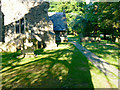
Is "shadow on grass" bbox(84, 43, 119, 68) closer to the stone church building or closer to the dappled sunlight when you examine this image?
the dappled sunlight

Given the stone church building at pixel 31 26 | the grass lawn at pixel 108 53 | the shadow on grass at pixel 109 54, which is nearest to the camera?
the shadow on grass at pixel 109 54

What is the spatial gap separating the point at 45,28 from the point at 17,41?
458 cm

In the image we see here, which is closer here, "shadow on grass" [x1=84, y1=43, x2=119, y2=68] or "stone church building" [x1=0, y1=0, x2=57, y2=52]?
"shadow on grass" [x1=84, y1=43, x2=119, y2=68]

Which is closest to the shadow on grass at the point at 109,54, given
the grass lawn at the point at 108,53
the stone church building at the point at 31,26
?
the grass lawn at the point at 108,53

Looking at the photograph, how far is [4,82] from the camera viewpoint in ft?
16.3

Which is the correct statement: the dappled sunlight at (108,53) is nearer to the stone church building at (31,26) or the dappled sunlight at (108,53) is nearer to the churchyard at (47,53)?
the churchyard at (47,53)

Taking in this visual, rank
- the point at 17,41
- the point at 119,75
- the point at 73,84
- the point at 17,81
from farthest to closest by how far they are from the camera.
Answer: the point at 17,41 → the point at 119,75 → the point at 17,81 → the point at 73,84

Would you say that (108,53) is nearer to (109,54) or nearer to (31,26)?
(109,54)

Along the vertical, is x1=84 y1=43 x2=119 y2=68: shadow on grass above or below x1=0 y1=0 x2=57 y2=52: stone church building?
below

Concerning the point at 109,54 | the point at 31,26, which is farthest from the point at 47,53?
the point at 109,54

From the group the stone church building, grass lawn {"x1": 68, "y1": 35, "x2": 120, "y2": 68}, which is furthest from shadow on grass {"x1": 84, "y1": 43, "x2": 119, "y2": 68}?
the stone church building

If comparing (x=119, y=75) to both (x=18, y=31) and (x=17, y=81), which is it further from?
(x=18, y=31)

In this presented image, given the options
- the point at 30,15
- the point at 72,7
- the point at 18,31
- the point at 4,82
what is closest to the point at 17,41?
the point at 18,31

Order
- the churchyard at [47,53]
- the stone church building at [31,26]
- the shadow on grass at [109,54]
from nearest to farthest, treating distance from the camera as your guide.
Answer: the churchyard at [47,53] < the shadow on grass at [109,54] < the stone church building at [31,26]
